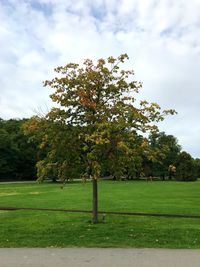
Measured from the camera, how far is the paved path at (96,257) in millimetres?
8625

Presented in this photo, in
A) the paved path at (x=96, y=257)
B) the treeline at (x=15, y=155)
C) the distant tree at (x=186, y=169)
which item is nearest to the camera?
the paved path at (x=96, y=257)

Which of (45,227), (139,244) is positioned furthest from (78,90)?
(139,244)

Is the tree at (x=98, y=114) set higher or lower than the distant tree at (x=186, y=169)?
lower

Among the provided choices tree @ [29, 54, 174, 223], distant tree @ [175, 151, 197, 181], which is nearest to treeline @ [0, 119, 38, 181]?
distant tree @ [175, 151, 197, 181]

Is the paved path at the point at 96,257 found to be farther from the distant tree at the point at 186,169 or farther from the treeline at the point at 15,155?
the distant tree at the point at 186,169

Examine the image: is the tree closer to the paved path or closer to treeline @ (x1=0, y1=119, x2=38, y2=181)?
the paved path

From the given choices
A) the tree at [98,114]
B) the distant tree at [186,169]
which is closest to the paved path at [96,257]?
the tree at [98,114]

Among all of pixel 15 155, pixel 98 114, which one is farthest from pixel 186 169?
pixel 98 114

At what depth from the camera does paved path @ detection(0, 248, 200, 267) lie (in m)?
8.62

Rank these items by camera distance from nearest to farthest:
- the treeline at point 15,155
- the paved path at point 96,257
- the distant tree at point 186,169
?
the paved path at point 96,257
the treeline at point 15,155
the distant tree at point 186,169

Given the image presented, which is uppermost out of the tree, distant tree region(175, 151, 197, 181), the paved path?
distant tree region(175, 151, 197, 181)

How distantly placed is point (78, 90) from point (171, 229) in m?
4.99

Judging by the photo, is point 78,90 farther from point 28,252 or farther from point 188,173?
point 188,173

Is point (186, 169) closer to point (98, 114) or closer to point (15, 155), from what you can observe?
point (15, 155)
